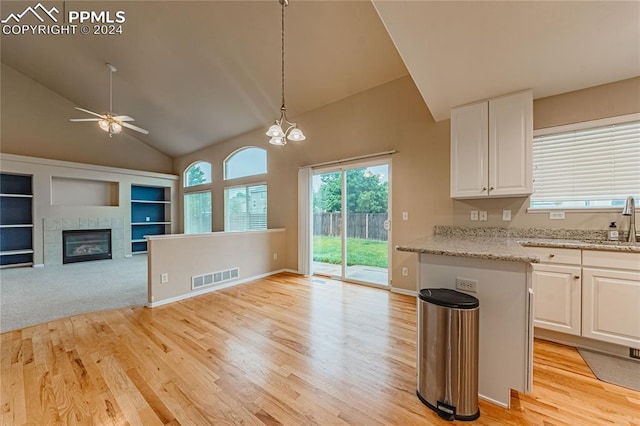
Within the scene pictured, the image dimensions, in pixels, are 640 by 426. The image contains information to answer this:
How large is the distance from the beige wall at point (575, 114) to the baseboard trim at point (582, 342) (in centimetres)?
107

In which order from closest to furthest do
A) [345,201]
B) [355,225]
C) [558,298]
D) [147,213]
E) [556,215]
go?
1. [558,298]
2. [556,215]
3. [355,225]
4. [345,201]
5. [147,213]

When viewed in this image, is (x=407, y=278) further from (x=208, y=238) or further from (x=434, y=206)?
(x=208, y=238)

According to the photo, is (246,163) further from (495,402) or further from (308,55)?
(495,402)

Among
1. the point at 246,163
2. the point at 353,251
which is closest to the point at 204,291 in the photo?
the point at 353,251

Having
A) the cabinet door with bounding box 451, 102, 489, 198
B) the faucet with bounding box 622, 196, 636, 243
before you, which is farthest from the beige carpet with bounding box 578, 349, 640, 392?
the cabinet door with bounding box 451, 102, 489, 198

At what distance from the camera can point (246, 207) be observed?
20.5 ft

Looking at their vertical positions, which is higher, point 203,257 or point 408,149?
point 408,149

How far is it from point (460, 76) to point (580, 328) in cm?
251

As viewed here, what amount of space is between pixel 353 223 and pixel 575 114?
301 cm

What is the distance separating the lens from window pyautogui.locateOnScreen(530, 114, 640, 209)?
7.79ft

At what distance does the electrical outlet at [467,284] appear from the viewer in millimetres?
1655

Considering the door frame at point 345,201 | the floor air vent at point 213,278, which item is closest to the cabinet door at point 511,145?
the door frame at point 345,201

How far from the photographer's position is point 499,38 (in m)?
1.89

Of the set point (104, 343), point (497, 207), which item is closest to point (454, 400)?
point (497, 207)
